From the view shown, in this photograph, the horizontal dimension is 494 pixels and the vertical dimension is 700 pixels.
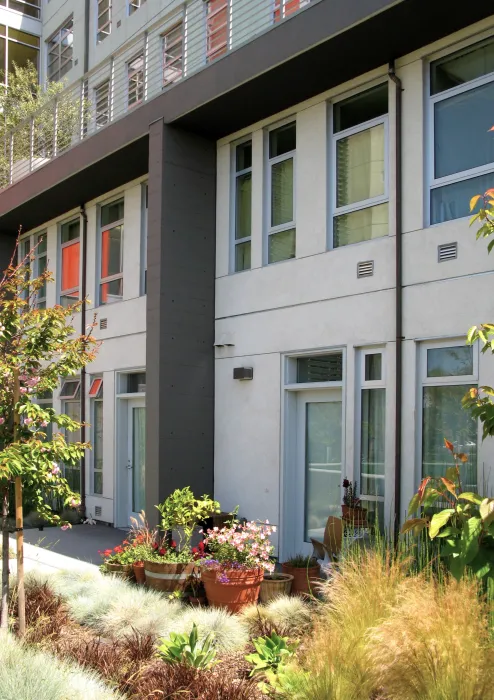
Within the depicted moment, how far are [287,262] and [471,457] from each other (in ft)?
11.2

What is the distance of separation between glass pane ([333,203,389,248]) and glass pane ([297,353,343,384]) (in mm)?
1326

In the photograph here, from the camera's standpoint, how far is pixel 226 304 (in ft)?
34.6

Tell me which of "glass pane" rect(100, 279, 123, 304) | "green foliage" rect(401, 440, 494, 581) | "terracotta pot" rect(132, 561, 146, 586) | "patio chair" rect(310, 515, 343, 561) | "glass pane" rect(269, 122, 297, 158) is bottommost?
"terracotta pot" rect(132, 561, 146, 586)

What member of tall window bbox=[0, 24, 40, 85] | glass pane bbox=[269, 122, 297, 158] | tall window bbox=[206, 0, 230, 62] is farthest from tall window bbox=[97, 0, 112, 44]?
glass pane bbox=[269, 122, 297, 158]

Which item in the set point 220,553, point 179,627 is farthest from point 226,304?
point 179,627

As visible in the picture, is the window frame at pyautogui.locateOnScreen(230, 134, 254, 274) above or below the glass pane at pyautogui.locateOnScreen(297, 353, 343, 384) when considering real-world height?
above

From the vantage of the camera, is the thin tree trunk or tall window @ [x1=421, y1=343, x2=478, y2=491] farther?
tall window @ [x1=421, y1=343, x2=478, y2=491]

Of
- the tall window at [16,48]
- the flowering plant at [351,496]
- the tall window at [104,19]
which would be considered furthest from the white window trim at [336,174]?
the tall window at [16,48]

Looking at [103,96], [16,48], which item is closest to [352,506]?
[103,96]

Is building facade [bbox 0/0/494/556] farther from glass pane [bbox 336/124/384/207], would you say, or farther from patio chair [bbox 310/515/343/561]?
patio chair [bbox 310/515/343/561]

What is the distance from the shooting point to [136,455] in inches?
499

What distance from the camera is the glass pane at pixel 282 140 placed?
9938 mm

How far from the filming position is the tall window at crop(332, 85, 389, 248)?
28.6 feet

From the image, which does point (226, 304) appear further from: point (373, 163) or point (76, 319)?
point (76, 319)
